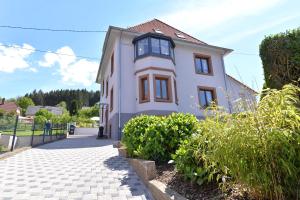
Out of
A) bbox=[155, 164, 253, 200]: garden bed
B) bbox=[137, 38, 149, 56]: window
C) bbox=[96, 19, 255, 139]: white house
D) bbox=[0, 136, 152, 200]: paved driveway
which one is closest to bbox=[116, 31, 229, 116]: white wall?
bbox=[96, 19, 255, 139]: white house

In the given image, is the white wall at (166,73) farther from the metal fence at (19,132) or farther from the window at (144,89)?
the metal fence at (19,132)

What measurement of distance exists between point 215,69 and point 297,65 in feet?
44.7

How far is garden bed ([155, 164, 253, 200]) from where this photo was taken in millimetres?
2609

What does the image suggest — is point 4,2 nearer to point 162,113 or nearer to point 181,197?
point 162,113

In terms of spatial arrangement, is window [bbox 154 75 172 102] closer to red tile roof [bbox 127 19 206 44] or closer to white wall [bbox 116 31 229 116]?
white wall [bbox 116 31 229 116]

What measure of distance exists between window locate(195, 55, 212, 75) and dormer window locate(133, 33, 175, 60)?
3.40 m

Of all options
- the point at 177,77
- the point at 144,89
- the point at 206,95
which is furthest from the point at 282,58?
Answer: the point at 206,95

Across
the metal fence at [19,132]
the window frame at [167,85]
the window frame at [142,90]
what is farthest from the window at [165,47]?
the metal fence at [19,132]

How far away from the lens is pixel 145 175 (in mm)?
4305

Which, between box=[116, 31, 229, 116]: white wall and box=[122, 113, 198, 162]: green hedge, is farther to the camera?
box=[116, 31, 229, 116]: white wall

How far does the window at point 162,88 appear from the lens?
45.4 feet

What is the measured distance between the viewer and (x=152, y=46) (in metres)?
14.4

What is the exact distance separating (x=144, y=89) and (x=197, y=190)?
37.5ft

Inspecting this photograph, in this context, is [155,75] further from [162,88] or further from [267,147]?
[267,147]
